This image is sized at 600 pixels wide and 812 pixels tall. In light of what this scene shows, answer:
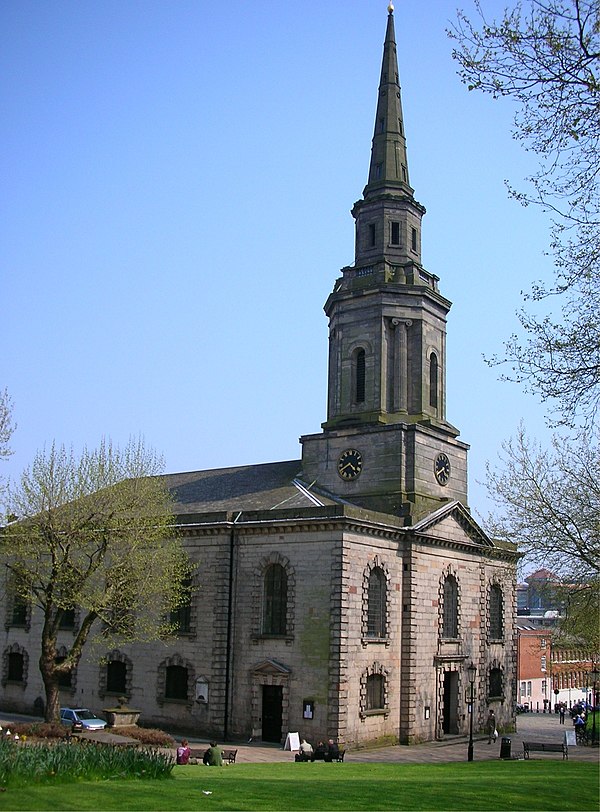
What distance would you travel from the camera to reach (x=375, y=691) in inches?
1448

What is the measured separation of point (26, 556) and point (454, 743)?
20.5m

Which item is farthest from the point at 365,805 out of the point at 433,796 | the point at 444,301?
the point at 444,301

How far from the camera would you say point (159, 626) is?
38438mm

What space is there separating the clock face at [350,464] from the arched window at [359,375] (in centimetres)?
327

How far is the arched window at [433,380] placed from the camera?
45.8 m

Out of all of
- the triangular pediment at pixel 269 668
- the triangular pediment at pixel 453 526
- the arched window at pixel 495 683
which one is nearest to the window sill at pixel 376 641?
the triangular pediment at pixel 269 668

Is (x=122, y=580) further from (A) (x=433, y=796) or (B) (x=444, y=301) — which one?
(B) (x=444, y=301)

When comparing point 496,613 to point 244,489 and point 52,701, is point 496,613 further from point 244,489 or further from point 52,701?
point 52,701

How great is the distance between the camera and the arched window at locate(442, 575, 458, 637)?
42.2 metres

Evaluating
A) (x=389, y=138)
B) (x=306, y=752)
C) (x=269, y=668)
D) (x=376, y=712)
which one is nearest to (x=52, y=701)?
(x=269, y=668)

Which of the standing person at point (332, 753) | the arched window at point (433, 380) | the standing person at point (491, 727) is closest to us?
the standing person at point (332, 753)

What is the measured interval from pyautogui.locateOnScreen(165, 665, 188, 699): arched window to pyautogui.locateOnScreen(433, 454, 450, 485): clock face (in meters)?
15.4

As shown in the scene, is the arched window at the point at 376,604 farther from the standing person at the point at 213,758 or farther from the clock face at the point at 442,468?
the standing person at the point at 213,758

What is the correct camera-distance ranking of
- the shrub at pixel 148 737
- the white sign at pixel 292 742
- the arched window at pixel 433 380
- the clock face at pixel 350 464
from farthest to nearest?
the arched window at pixel 433 380, the clock face at pixel 350 464, the white sign at pixel 292 742, the shrub at pixel 148 737
